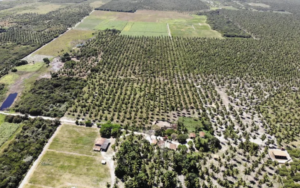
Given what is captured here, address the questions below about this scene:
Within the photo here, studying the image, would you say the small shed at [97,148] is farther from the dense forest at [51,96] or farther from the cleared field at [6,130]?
the cleared field at [6,130]

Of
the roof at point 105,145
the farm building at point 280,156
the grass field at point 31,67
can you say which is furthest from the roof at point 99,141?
the grass field at point 31,67

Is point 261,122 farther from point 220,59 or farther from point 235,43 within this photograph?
point 235,43

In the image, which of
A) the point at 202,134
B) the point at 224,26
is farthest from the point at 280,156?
the point at 224,26

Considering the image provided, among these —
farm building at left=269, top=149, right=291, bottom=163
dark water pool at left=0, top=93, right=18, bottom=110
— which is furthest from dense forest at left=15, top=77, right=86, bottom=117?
farm building at left=269, top=149, right=291, bottom=163

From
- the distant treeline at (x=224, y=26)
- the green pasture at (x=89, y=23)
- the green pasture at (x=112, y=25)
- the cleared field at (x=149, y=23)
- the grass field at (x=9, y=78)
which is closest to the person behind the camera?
the grass field at (x=9, y=78)

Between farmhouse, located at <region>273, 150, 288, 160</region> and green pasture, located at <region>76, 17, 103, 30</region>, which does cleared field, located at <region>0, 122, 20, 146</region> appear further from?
green pasture, located at <region>76, 17, 103, 30</region>

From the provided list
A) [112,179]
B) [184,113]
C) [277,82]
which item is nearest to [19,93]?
[112,179]

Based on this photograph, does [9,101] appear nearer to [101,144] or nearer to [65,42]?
[101,144]
